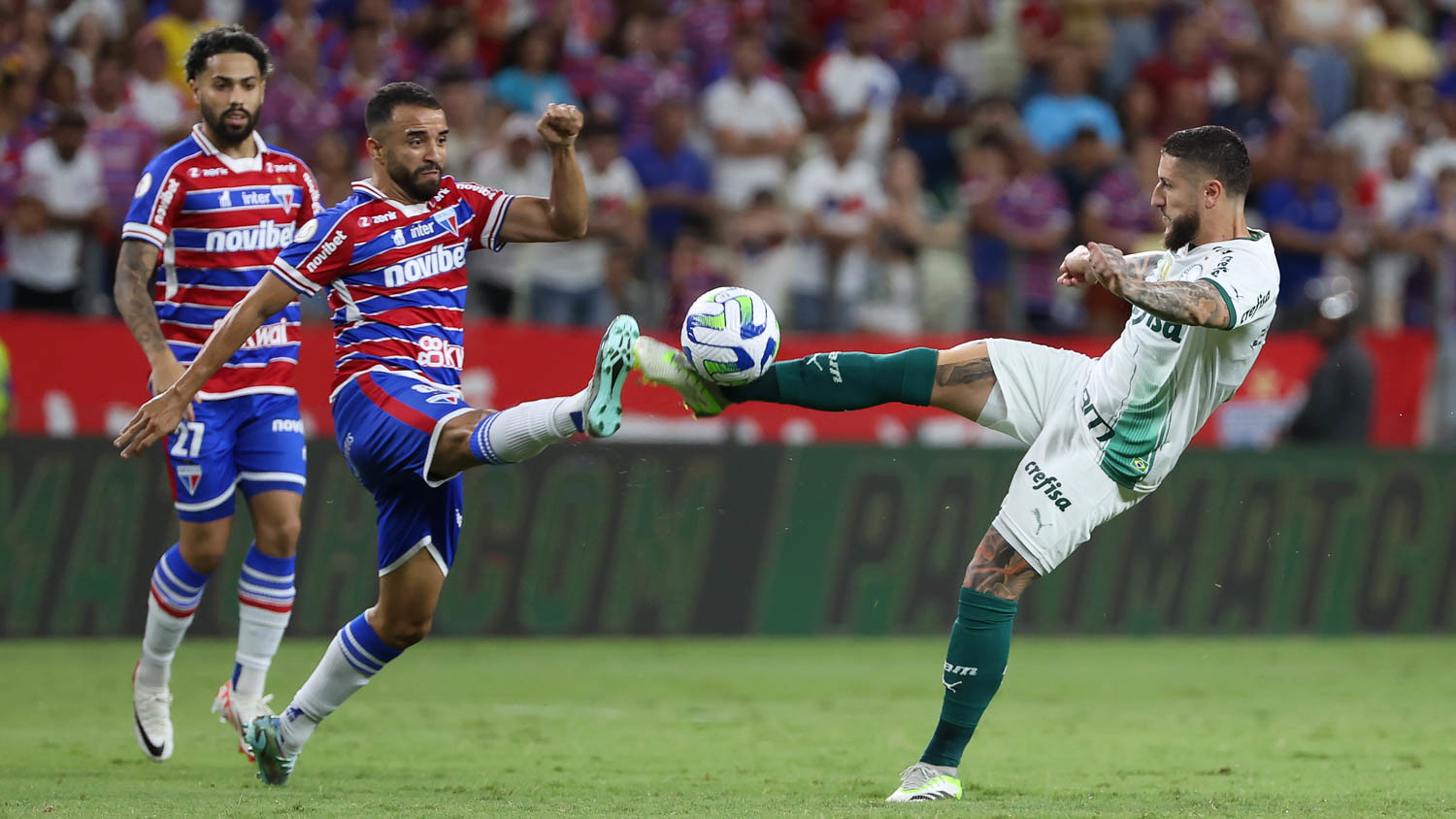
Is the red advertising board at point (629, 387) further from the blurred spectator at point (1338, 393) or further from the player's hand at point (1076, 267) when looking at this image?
the player's hand at point (1076, 267)

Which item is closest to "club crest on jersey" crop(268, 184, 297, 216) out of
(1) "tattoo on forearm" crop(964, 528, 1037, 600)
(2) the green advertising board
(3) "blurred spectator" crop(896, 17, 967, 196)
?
(1) "tattoo on forearm" crop(964, 528, 1037, 600)

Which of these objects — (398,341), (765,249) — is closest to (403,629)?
(398,341)

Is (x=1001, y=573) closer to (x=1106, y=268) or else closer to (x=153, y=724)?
(x=1106, y=268)

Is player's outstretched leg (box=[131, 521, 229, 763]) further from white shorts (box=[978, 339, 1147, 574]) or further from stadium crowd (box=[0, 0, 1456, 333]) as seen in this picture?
stadium crowd (box=[0, 0, 1456, 333])

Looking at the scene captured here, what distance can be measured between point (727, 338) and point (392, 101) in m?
1.58

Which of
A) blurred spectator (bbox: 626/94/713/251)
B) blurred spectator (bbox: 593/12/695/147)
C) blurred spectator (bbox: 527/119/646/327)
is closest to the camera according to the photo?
blurred spectator (bbox: 527/119/646/327)

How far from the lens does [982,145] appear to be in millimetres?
15852

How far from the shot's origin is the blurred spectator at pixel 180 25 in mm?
14656

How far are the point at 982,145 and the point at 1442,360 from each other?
438cm

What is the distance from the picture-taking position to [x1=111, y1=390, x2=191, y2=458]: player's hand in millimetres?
6688

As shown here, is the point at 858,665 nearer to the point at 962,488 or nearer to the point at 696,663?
the point at 696,663

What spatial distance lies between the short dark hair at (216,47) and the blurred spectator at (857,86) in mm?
8667

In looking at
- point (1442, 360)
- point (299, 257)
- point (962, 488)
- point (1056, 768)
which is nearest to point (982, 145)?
point (962, 488)

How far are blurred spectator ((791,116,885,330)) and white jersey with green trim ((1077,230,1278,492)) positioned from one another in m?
7.93
